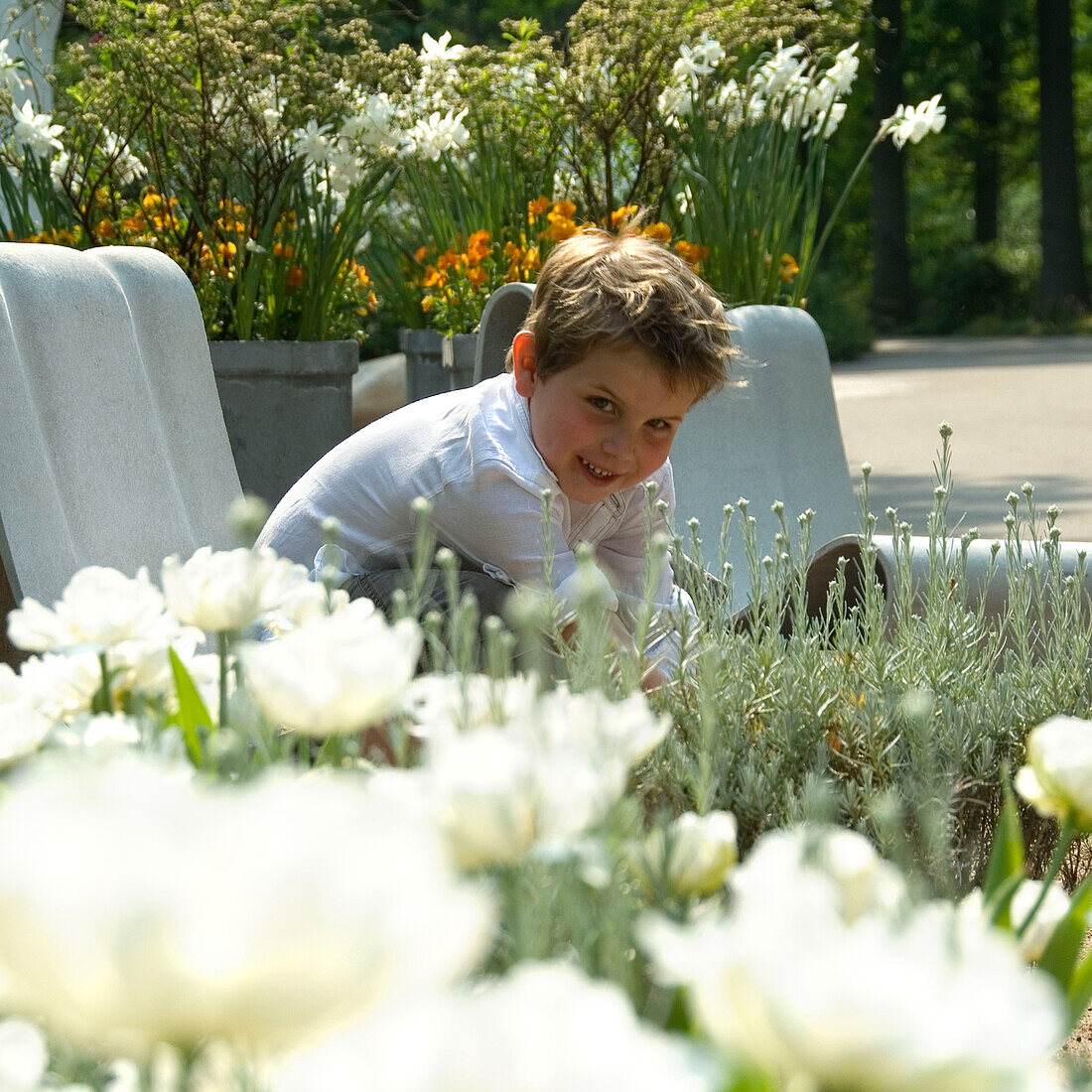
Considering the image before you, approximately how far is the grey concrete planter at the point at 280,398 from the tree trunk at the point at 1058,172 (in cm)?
2014

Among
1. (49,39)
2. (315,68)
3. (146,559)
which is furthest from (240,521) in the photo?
(49,39)

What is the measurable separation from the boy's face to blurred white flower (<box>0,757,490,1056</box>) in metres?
2.13

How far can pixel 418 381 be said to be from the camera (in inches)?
214

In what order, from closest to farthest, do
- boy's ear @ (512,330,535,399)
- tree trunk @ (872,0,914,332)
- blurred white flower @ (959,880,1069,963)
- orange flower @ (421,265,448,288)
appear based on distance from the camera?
blurred white flower @ (959,880,1069,963) → boy's ear @ (512,330,535,399) → orange flower @ (421,265,448,288) → tree trunk @ (872,0,914,332)

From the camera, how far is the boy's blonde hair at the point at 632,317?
252 centimetres

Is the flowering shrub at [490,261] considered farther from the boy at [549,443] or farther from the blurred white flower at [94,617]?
the blurred white flower at [94,617]

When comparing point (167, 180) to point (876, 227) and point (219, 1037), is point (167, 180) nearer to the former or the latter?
point (219, 1037)

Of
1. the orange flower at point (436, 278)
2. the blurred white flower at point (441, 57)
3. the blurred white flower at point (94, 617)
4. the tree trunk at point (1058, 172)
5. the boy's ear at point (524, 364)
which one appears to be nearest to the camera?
the blurred white flower at point (94, 617)

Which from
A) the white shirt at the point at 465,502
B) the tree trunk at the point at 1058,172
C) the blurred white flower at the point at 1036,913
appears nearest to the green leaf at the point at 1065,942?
the blurred white flower at the point at 1036,913

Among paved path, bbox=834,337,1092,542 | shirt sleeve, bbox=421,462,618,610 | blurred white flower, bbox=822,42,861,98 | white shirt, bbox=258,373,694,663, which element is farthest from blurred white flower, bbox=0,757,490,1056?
blurred white flower, bbox=822,42,861,98

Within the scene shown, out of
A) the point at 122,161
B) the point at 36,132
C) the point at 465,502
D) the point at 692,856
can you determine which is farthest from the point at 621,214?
the point at 692,856

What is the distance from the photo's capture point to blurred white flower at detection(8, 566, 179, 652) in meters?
0.96

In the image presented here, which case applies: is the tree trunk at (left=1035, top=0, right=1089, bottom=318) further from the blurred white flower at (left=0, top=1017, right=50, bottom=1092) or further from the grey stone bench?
the blurred white flower at (left=0, top=1017, right=50, bottom=1092)

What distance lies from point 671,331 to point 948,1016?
7.11 feet
